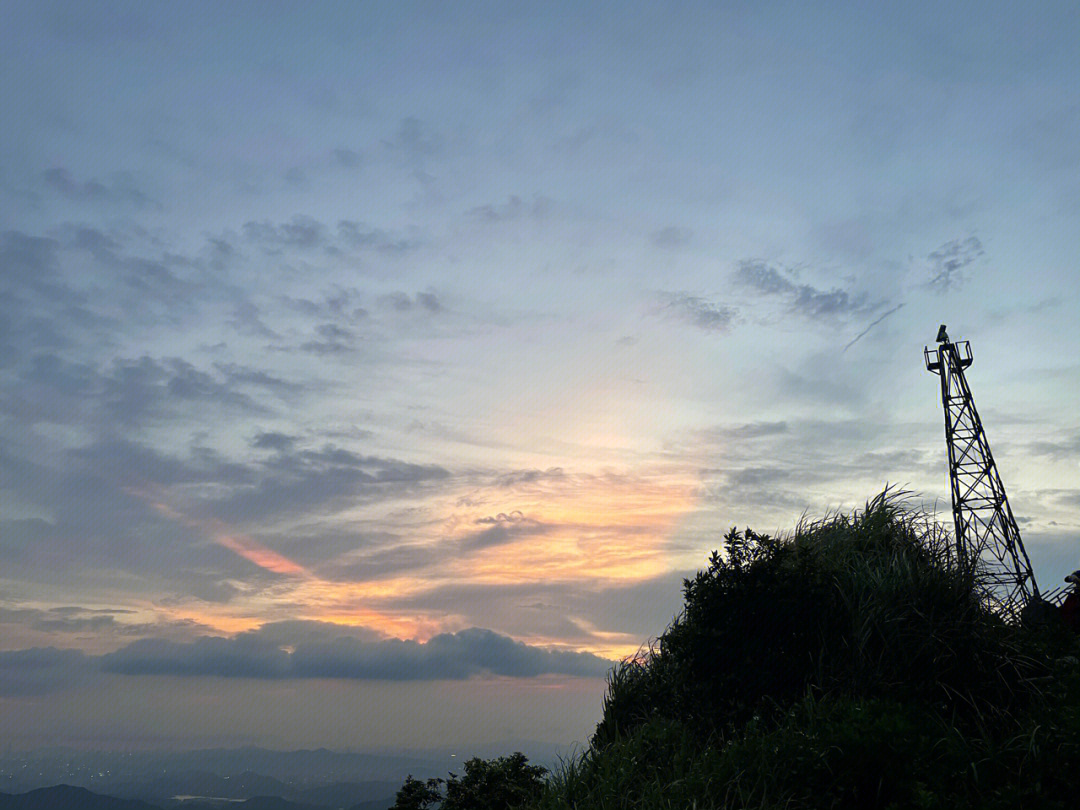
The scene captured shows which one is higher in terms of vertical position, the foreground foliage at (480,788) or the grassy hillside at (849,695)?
the grassy hillside at (849,695)

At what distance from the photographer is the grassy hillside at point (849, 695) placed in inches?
432

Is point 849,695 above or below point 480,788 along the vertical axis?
above

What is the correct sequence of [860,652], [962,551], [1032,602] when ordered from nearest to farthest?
[860,652]
[962,551]
[1032,602]

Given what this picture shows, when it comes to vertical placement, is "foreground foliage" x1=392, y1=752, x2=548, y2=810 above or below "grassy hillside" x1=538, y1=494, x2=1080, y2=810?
below

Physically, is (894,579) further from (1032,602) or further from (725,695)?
(1032,602)

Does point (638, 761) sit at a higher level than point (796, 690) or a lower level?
lower

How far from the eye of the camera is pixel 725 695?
13.4 metres

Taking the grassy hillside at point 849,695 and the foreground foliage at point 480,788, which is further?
the foreground foliage at point 480,788

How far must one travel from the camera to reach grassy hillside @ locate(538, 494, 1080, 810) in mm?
10984

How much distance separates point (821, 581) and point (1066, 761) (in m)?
3.87

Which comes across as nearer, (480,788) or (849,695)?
(849,695)

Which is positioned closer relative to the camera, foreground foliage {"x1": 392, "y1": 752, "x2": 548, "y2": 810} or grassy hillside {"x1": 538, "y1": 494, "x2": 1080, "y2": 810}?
grassy hillside {"x1": 538, "y1": 494, "x2": 1080, "y2": 810}

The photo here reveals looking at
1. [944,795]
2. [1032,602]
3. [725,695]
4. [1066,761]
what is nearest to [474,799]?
[725,695]

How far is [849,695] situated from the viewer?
1259 centimetres
